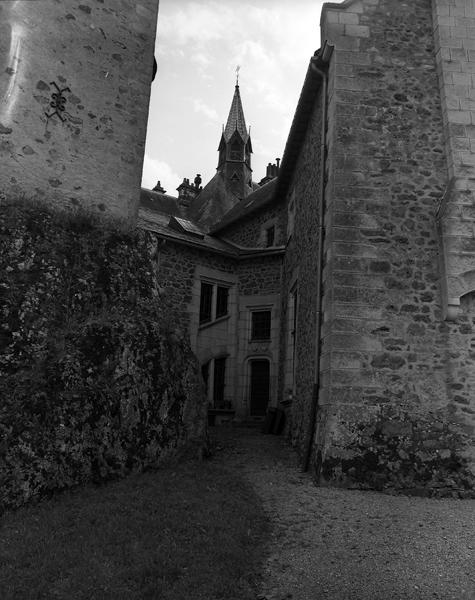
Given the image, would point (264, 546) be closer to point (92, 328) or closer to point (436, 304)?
point (92, 328)

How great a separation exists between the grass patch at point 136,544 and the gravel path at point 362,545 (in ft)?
0.85

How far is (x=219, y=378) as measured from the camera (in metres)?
13.7

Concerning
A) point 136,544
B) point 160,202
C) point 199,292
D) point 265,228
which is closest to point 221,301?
point 199,292

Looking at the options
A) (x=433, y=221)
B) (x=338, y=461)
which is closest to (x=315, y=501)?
(x=338, y=461)

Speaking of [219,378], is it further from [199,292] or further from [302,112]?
[302,112]

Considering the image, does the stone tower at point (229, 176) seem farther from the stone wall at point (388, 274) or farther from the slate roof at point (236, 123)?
the stone wall at point (388, 274)

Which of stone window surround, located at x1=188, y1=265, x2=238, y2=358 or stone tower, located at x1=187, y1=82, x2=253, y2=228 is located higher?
stone tower, located at x1=187, y1=82, x2=253, y2=228

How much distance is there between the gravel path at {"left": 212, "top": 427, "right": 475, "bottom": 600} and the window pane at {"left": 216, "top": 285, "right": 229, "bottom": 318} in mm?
7385

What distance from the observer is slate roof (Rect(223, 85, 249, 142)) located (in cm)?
3148

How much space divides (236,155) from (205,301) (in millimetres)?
18093

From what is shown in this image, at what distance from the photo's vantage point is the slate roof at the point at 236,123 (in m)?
31.5

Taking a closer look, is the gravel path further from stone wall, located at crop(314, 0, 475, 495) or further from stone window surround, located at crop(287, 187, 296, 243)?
stone window surround, located at crop(287, 187, 296, 243)

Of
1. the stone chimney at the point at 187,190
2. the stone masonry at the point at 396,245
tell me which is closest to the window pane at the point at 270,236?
the stone masonry at the point at 396,245

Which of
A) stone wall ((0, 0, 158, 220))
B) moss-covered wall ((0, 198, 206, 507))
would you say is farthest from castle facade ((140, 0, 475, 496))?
stone wall ((0, 0, 158, 220))
